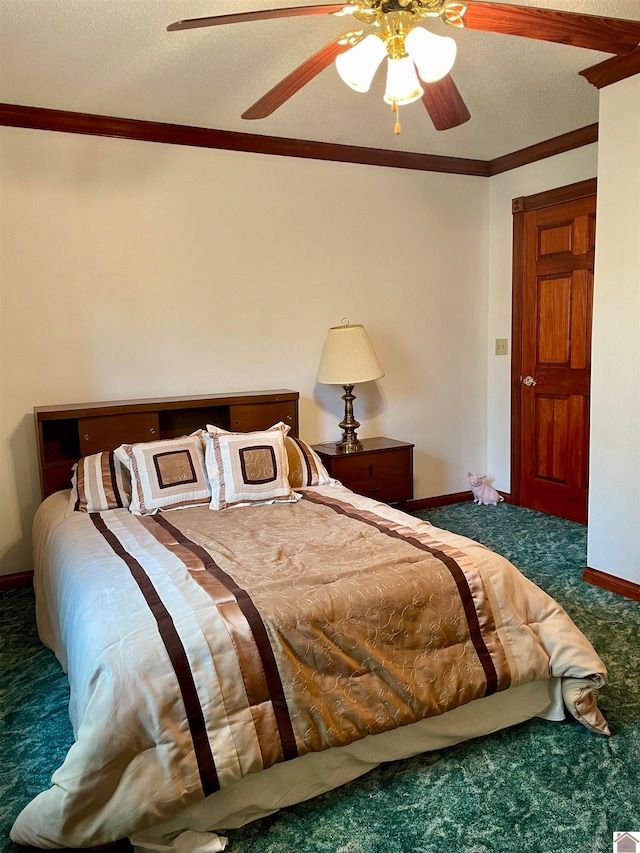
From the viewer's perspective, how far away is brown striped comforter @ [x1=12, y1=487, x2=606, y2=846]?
5.29ft

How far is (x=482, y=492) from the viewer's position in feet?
15.8

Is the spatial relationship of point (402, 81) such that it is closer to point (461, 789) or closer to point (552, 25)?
point (552, 25)

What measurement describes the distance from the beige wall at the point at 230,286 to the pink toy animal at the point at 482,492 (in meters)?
0.10

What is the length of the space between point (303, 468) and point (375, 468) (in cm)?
76

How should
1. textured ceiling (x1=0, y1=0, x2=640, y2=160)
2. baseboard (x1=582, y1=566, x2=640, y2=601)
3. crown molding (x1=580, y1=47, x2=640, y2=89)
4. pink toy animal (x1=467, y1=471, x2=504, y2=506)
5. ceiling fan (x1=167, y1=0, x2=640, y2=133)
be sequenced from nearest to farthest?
ceiling fan (x1=167, y1=0, x2=640, y2=133), textured ceiling (x1=0, y1=0, x2=640, y2=160), crown molding (x1=580, y1=47, x2=640, y2=89), baseboard (x1=582, y1=566, x2=640, y2=601), pink toy animal (x1=467, y1=471, x2=504, y2=506)

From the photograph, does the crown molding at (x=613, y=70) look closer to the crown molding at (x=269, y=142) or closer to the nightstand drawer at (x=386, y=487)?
the crown molding at (x=269, y=142)

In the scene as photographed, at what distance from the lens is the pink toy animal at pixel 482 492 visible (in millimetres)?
4816

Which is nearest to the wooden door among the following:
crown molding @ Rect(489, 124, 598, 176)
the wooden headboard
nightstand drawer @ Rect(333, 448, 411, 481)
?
crown molding @ Rect(489, 124, 598, 176)

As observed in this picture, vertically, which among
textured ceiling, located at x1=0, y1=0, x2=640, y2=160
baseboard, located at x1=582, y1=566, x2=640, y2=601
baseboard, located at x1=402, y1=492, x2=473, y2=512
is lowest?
baseboard, located at x1=582, y1=566, x2=640, y2=601

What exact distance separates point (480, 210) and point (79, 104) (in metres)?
2.81

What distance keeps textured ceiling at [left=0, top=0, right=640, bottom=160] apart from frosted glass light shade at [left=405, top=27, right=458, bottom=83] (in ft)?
2.48

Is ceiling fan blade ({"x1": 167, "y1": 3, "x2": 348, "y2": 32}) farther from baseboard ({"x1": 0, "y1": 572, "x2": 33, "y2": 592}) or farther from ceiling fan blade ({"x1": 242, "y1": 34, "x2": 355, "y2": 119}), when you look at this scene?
baseboard ({"x1": 0, "y1": 572, "x2": 33, "y2": 592})

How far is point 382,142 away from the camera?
13.5 feet

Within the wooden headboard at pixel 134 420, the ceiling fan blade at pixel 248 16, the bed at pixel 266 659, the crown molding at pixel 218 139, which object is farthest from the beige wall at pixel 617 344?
the ceiling fan blade at pixel 248 16
